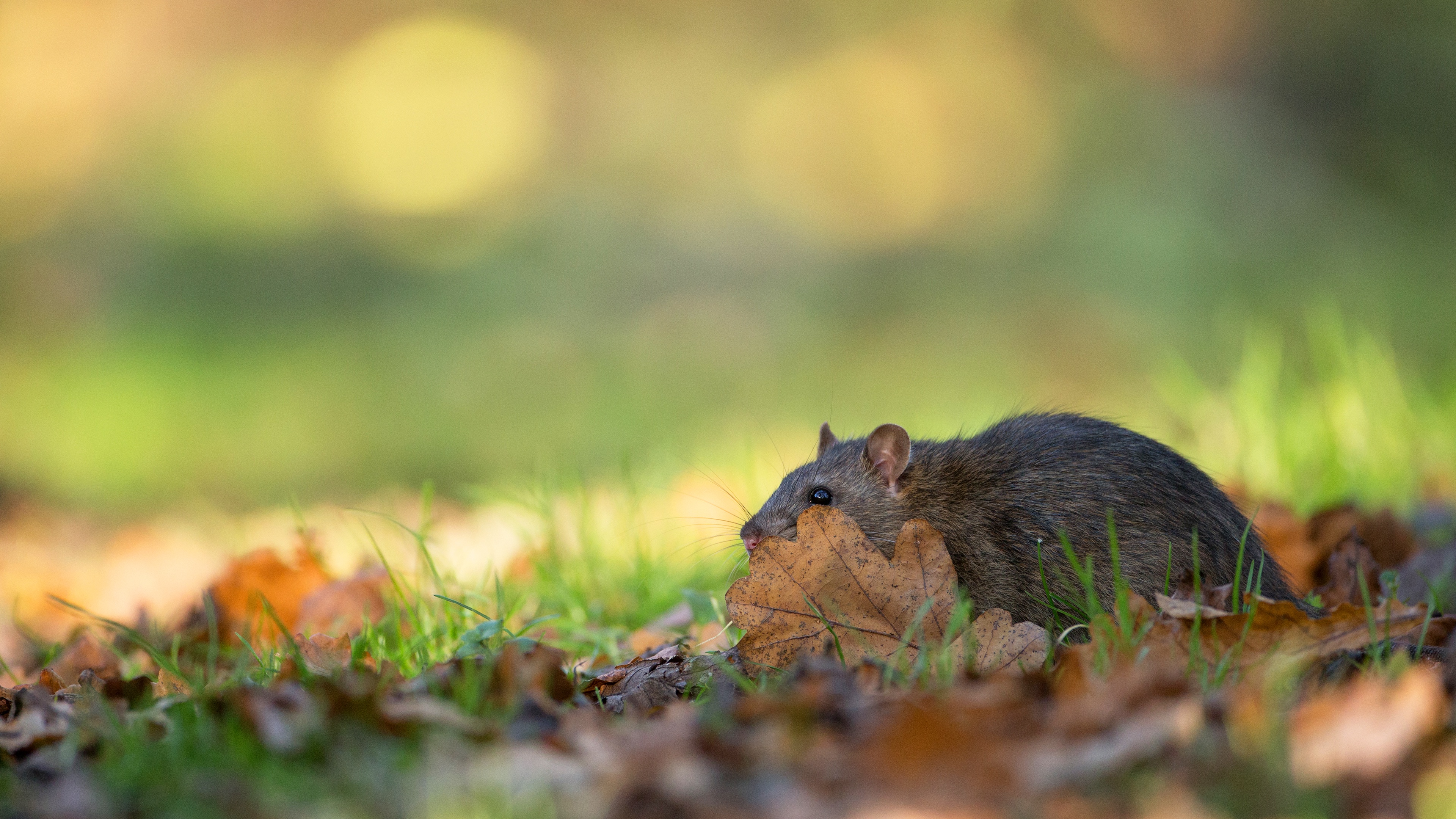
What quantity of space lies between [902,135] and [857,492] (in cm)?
1039

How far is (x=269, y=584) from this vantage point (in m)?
4.22

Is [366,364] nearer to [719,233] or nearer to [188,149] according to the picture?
[188,149]

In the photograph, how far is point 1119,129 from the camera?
1268 centimetres

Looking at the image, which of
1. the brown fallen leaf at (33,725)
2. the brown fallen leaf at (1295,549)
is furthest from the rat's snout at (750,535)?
the brown fallen leaf at (33,725)

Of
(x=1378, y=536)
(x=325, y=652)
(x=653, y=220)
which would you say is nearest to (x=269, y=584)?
(x=325, y=652)

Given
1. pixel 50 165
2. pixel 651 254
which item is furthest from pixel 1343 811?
pixel 50 165

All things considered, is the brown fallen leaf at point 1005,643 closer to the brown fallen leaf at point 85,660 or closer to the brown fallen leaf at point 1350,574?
the brown fallen leaf at point 1350,574

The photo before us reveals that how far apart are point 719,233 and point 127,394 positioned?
20.3 feet

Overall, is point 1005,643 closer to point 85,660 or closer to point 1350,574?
point 1350,574

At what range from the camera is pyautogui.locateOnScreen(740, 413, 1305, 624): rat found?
314cm

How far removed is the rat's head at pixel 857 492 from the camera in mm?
3656

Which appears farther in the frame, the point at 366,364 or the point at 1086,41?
the point at 1086,41

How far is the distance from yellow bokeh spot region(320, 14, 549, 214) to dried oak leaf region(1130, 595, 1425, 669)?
11.2 meters

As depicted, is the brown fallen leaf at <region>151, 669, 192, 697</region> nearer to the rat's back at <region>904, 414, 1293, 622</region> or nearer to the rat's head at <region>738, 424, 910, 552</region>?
the rat's head at <region>738, 424, 910, 552</region>
